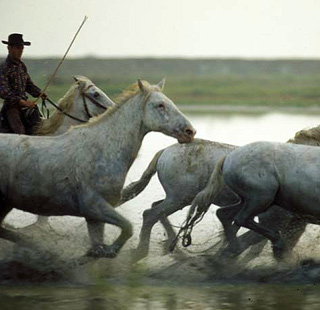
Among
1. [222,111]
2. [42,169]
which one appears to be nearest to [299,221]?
[42,169]

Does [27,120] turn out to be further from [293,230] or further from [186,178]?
[293,230]

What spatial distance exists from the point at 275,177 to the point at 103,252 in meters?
1.60

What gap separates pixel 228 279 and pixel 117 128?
5.18ft

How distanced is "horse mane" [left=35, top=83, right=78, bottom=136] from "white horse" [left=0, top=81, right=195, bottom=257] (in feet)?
5.96

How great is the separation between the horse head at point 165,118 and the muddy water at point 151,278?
1086mm

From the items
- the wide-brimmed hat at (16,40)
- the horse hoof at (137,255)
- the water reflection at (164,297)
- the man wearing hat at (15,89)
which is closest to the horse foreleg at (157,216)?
the horse hoof at (137,255)

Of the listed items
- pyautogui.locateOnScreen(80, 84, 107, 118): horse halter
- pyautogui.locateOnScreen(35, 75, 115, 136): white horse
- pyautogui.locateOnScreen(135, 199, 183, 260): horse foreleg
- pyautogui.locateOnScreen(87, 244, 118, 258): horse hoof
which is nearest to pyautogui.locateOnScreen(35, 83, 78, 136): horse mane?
pyautogui.locateOnScreen(35, 75, 115, 136): white horse

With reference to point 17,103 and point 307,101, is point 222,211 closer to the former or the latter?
point 17,103

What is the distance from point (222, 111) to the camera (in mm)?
46906

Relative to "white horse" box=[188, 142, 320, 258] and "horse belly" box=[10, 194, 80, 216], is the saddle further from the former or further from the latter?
"white horse" box=[188, 142, 320, 258]

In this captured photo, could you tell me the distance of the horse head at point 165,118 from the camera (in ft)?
36.0

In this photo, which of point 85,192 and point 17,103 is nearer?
point 85,192

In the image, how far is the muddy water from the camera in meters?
9.95

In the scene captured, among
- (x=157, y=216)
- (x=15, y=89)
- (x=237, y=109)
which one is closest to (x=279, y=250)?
(x=157, y=216)
